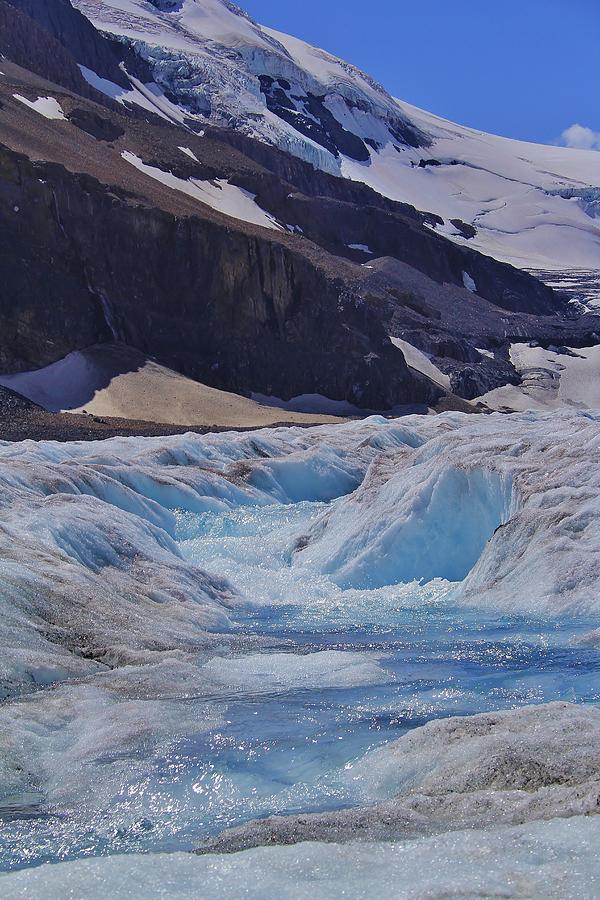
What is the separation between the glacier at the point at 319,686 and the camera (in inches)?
151

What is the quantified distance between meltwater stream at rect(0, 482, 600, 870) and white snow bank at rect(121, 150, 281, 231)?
58.5 m

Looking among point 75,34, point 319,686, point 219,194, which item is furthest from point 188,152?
point 319,686

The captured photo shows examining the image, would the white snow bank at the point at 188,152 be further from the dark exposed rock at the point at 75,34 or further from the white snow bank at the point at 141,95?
the dark exposed rock at the point at 75,34

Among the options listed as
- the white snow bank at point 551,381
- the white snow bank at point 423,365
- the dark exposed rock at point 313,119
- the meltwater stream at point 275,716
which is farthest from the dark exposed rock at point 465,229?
the meltwater stream at point 275,716

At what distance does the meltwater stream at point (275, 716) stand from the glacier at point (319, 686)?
0.02 metres

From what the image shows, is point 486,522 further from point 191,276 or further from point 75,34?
point 75,34

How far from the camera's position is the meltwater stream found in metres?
4.73

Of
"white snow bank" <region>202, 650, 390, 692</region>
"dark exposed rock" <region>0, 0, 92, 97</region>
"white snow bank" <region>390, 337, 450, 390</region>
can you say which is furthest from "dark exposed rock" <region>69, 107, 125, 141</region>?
"white snow bank" <region>202, 650, 390, 692</region>

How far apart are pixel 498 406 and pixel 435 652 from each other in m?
54.2

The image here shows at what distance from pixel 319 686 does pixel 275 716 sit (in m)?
0.95

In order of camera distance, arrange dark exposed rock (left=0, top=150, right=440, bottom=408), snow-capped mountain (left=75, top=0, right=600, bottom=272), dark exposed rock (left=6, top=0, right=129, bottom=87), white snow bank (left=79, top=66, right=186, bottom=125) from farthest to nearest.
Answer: snow-capped mountain (left=75, top=0, right=600, bottom=272), white snow bank (left=79, top=66, right=186, bottom=125), dark exposed rock (left=6, top=0, right=129, bottom=87), dark exposed rock (left=0, top=150, right=440, bottom=408)

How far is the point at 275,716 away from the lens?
6406mm

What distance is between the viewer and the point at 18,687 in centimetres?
664

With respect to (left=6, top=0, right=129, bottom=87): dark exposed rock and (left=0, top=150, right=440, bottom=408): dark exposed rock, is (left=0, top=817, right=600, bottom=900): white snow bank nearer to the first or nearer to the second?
(left=0, top=150, right=440, bottom=408): dark exposed rock
